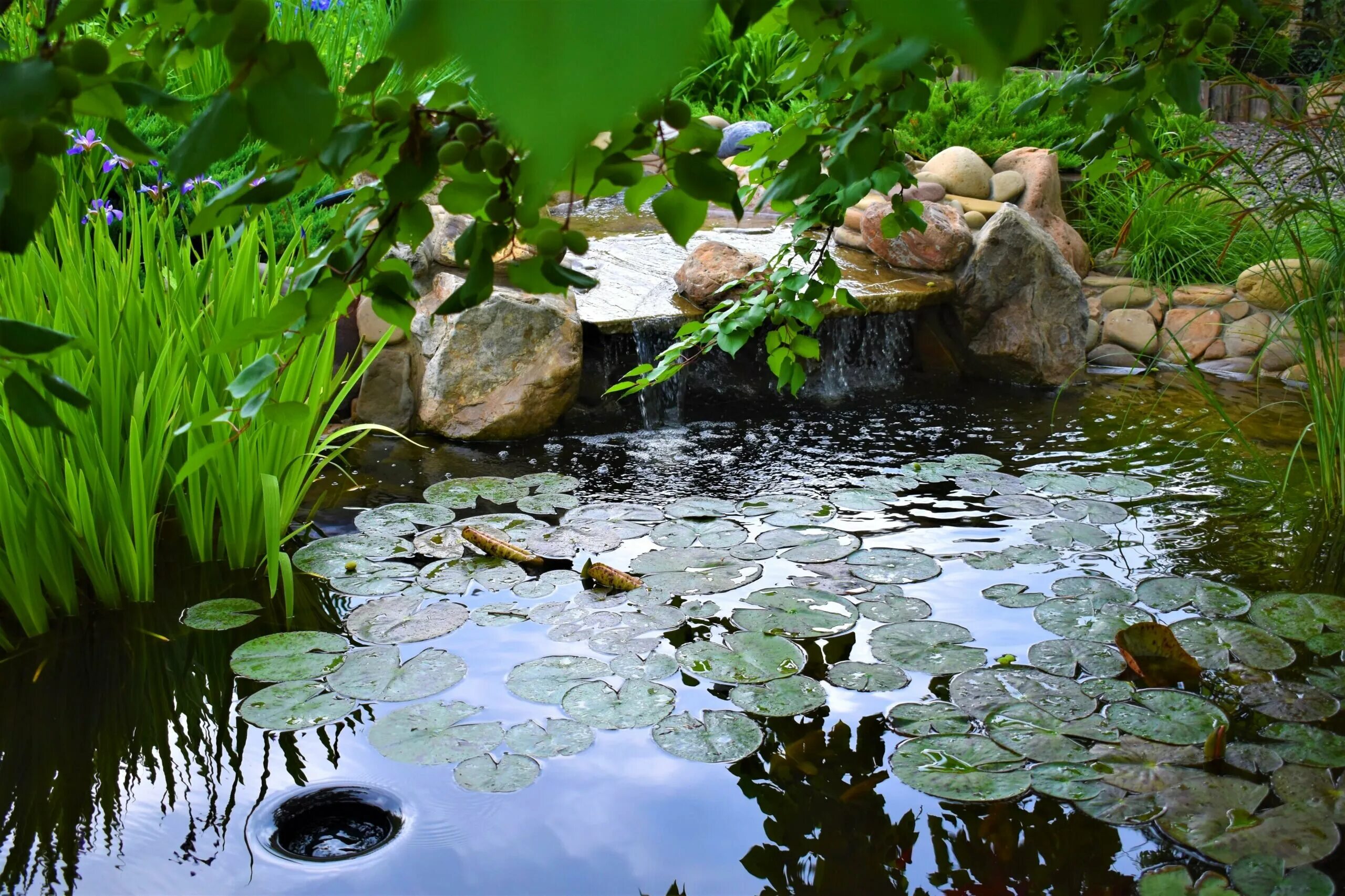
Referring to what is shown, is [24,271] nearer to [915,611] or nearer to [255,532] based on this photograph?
[255,532]

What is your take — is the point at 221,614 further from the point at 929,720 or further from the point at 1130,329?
the point at 1130,329

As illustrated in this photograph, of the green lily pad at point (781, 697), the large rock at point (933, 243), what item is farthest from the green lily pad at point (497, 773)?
the large rock at point (933, 243)

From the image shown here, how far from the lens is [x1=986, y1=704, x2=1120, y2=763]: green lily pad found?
1.92 meters

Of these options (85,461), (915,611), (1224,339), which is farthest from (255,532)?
(1224,339)

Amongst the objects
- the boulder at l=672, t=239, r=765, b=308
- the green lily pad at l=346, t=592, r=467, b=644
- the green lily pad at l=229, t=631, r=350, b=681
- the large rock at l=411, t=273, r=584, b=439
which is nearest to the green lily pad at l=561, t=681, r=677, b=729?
the green lily pad at l=346, t=592, r=467, b=644

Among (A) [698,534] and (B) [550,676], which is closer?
(B) [550,676]

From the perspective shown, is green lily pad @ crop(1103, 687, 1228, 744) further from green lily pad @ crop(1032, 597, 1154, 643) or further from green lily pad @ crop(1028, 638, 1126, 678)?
green lily pad @ crop(1032, 597, 1154, 643)

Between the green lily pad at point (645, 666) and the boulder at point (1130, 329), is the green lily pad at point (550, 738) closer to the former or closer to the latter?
the green lily pad at point (645, 666)

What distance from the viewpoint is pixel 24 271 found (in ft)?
8.23

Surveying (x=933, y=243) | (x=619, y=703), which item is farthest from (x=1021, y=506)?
(x=933, y=243)

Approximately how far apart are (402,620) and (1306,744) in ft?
6.29

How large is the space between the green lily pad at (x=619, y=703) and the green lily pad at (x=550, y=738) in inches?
1.1

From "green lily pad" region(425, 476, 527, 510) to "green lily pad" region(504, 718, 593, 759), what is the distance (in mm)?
1300

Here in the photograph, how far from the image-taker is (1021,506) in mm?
3209
